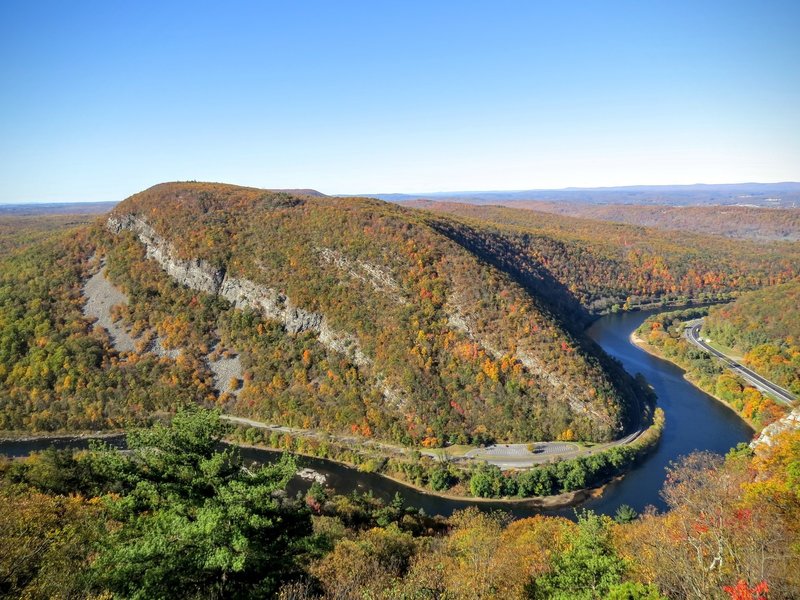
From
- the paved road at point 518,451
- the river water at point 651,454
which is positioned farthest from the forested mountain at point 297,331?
the river water at point 651,454

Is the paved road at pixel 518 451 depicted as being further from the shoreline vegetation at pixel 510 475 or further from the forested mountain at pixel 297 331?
the forested mountain at pixel 297 331

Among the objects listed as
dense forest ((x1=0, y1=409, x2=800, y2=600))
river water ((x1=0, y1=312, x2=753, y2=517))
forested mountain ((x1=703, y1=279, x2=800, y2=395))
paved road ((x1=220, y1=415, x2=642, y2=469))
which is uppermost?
dense forest ((x1=0, y1=409, x2=800, y2=600))

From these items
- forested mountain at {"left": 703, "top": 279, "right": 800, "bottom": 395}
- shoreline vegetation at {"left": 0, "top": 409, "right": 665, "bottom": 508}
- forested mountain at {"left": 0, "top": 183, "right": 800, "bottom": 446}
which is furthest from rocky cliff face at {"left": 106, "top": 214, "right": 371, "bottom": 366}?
forested mountain at {"left": 703, "top": 279, "right": 800, "bottom": 395}

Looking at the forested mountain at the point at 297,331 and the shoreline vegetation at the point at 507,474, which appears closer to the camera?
the shoreline vegetation at the point at 507,474

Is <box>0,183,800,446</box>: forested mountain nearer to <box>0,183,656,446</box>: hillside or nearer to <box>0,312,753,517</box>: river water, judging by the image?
<box>0,183,656,446</box>: hillside

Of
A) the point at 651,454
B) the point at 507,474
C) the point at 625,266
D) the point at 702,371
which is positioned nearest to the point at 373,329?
the point at 507,474

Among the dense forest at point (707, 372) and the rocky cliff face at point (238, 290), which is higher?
the rocky cliff face at point (238, 290)
